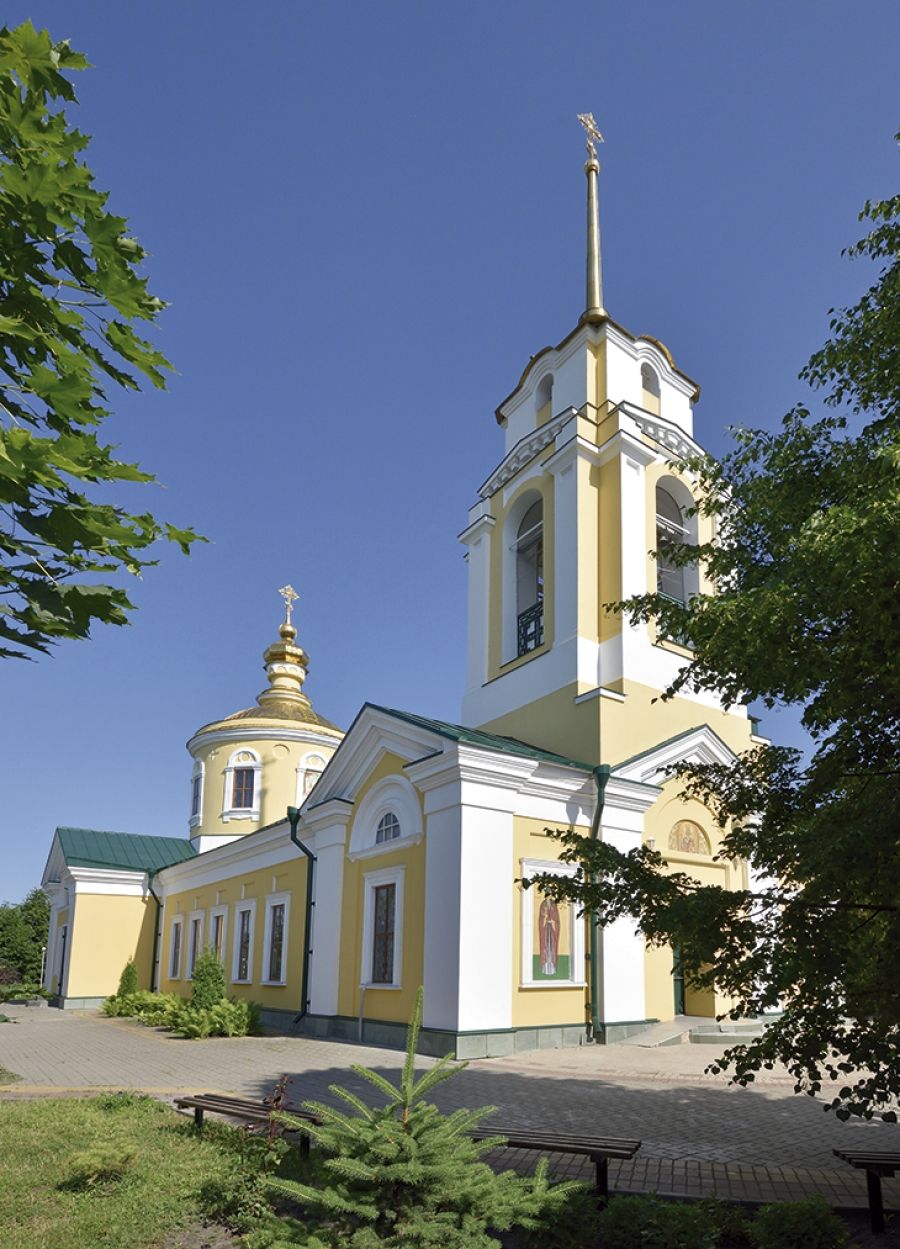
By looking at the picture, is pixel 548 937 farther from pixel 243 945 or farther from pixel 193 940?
pixel 193 940

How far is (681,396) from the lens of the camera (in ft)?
67.0

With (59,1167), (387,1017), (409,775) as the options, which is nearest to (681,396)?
(409,775)

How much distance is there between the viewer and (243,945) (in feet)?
68.2

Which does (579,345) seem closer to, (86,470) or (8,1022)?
(86,470)

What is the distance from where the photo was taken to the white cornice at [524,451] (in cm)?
1828

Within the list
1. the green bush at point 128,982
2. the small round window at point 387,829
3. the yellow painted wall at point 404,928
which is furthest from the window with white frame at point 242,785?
the small round window at point 387,829

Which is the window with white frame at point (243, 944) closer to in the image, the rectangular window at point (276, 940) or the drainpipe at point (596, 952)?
the rectangular window at point (276, 940)

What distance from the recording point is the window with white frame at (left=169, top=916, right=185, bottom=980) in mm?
25719

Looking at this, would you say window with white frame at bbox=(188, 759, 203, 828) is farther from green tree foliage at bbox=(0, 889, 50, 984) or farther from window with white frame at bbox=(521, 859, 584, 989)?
window with white frame at bbox=(521, 859, 584, 989)

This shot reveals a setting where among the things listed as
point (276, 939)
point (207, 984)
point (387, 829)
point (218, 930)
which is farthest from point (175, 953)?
point (387, 829)

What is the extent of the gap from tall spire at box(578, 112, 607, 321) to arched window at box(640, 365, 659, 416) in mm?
1515

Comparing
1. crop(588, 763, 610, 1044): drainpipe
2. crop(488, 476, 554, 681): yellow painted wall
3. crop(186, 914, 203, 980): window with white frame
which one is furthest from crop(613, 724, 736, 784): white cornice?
crop(186, 914, 203, 980): window with white frame

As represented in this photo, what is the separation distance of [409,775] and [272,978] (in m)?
7.21

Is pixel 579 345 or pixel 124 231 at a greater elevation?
pixel 579 345
